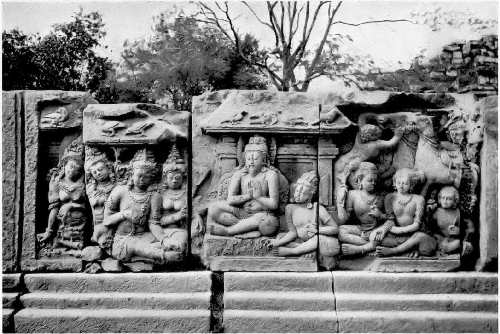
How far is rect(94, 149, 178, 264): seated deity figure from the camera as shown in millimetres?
4395

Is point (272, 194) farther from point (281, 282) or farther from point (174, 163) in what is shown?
point (174, 163)

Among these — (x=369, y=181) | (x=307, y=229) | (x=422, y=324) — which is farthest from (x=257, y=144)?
(x=422, y=324)

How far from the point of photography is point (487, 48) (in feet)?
36.6

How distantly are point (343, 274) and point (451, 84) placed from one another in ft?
29.8

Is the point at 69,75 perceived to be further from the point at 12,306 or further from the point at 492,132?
the point at 492,132

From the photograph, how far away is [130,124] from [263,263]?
5.56ft

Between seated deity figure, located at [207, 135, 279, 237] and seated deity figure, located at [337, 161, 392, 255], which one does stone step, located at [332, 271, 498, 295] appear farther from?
seated deity figure, located at [207, 135, 279, 237]

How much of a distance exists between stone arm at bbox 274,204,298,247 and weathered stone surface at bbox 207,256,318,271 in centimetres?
14

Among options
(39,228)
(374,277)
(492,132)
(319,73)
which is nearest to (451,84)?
(319,73)

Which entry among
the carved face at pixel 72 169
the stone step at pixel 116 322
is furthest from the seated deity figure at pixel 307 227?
the carved face at pixel 72 169

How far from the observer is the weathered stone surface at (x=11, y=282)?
4414 millimetres

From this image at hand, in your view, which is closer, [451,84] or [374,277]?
[374,277]

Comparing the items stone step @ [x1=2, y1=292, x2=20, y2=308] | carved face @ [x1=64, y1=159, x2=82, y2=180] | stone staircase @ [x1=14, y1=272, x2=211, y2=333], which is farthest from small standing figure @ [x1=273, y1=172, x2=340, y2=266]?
stone step @ [x1=2, y1=292, x2=20, y2=308]

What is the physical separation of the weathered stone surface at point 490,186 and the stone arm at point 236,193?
2.04 m
